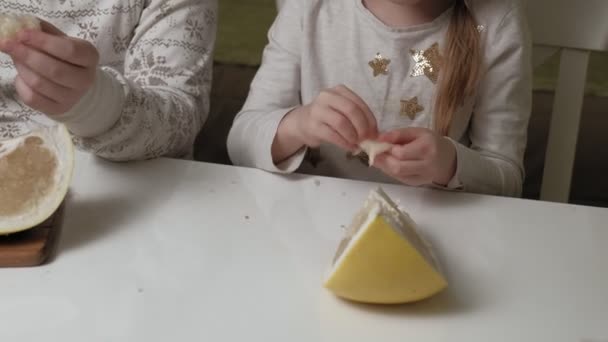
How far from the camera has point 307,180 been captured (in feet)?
2.54

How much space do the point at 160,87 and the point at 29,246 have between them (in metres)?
0.33

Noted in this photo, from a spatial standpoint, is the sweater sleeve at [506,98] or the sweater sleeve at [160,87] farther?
the sweater sleeve at [506,98]

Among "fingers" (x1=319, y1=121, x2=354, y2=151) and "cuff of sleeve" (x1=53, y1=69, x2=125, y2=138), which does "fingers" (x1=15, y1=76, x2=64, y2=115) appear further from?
"fingers" (x1=319, y1=121, x2=354, y2=151)

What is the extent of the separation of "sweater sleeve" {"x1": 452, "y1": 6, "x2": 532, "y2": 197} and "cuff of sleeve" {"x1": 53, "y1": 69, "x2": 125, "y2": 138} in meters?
0.46

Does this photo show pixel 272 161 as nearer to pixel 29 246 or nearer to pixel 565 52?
pixel 29 246

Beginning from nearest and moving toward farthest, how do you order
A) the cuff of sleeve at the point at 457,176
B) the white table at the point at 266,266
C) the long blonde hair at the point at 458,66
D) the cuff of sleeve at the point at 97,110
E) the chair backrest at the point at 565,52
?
1. the white table at the point at 266,266
2. the cuff of sleeve at the point at 97,110
3. the cuff of sleeve at the point at 457,176
4. the long blonde hair at the point at 458,66
5. the chair backrest at the point at 565,52

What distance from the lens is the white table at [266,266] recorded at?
56cm

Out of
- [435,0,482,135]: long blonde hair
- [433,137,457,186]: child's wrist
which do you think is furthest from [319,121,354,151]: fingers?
[435,0,482,135]: long blonde hair

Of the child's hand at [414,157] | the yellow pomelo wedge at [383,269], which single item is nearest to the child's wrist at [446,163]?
the child's hand at [414,157]

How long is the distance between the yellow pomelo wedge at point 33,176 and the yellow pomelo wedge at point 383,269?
10.9 inches

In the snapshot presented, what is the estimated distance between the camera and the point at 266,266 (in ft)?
2.05

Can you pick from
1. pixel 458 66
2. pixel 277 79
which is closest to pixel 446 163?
pixel 458 66

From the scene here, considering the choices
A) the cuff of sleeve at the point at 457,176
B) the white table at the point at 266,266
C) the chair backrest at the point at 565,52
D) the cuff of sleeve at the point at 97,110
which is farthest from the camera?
the chair backrest at the point at 565,52

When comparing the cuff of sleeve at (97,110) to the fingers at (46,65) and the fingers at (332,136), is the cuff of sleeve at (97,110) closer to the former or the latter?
the fingers at (46,65)
